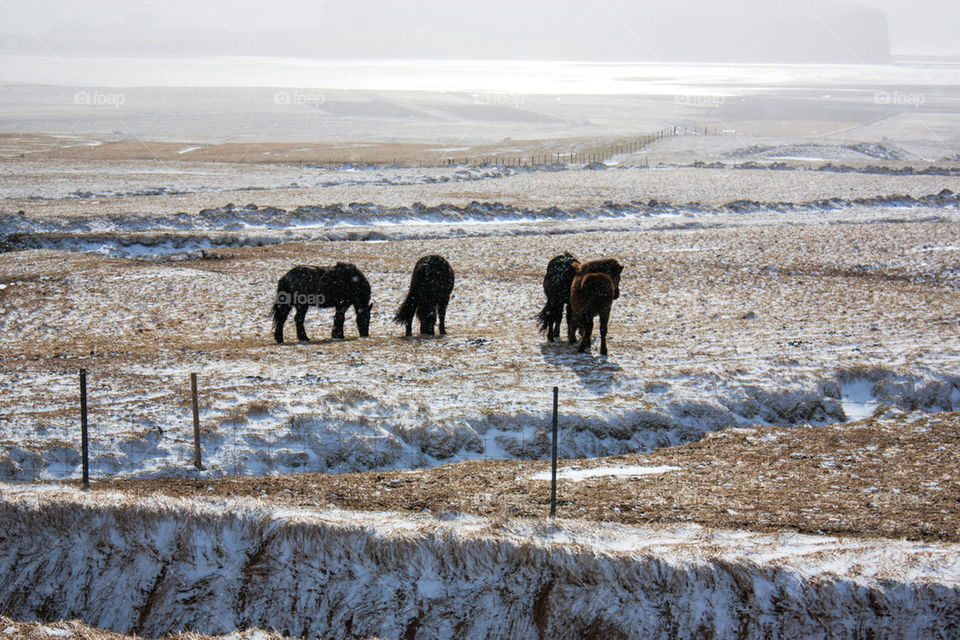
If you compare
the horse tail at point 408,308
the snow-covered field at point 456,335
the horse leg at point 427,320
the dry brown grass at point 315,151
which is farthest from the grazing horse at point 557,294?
the dry brown grass at point 315,151

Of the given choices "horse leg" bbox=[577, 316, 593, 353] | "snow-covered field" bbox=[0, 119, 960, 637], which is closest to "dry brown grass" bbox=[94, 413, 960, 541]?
"snow-covered field" bbox=[0, 119, 960, 637]

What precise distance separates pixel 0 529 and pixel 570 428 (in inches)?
270

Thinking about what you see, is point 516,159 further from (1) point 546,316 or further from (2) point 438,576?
(2) point 438,576

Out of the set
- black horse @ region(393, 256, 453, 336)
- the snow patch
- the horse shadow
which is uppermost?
black horse @ region(393, 256, 453, 336)

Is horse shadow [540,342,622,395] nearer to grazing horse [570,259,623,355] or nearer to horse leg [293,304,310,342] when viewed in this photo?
grazing horse [570,259,623,355]

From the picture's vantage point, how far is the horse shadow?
42.0 ft

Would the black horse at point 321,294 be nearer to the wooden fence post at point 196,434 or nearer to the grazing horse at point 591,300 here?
the grazing horse at point 591,300

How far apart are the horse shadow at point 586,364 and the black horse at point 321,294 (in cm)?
450

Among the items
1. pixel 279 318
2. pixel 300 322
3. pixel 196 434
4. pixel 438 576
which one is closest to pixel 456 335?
pixel 300 322

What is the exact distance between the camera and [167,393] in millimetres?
11367

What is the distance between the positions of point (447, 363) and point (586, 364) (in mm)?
2452

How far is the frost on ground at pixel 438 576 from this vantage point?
6898 mm

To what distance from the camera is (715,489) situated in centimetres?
910

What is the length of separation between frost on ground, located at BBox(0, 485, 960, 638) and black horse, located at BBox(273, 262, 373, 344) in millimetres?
9097
